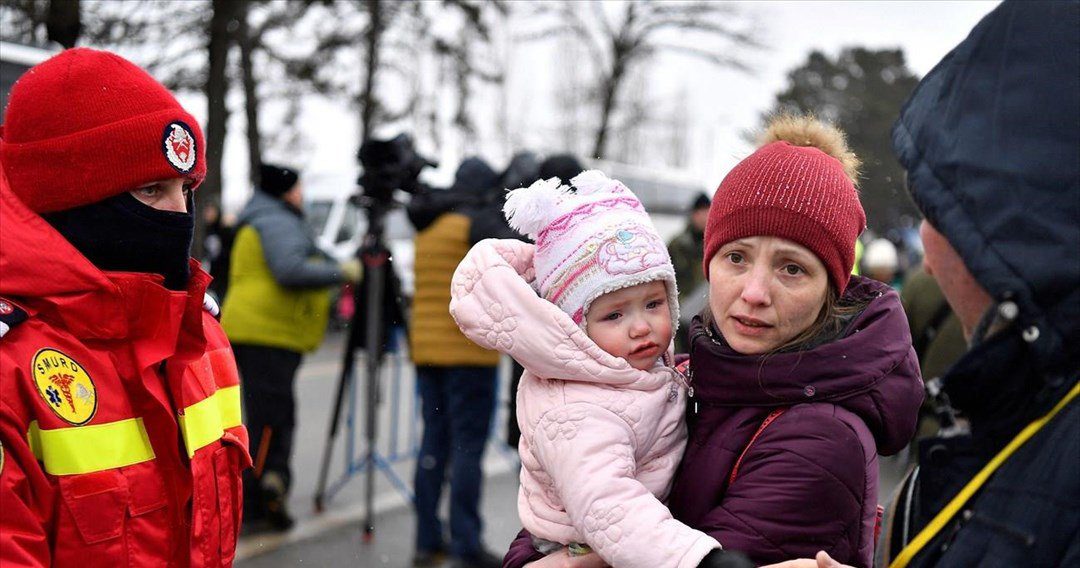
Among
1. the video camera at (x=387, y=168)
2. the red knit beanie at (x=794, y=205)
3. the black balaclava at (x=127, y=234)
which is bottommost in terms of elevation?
the video camera at (x=387, y=168)

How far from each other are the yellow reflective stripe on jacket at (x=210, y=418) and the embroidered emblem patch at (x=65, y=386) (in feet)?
0.70

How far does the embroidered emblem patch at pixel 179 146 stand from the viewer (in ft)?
6.52

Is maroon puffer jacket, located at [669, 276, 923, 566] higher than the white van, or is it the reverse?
maroon puffer jacket, located at [669, 276, 923, 566]

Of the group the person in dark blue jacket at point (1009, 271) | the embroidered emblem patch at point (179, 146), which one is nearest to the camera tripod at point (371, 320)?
the embroidered emblem patch at point (179, 146)

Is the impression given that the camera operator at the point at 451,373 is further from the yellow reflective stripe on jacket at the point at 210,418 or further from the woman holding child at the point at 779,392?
the woman holding child at the point at 779,392

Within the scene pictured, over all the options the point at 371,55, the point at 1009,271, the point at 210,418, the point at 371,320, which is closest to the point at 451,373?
the point at 371,320

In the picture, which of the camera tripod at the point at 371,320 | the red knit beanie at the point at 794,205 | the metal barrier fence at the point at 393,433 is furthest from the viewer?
the metal barrier fence at the point at 393,433

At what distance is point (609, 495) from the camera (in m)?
1.50

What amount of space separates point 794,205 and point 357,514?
4.80 meters

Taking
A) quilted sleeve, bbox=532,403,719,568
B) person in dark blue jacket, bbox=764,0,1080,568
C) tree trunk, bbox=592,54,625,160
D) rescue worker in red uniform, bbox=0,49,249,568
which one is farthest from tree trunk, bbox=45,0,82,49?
tree trunk, bbox=592,54,625,160

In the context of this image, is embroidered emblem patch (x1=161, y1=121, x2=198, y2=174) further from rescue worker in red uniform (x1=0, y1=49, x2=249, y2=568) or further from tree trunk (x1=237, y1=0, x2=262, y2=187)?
tree trunk (x1=237, y1=0, x2=262, y2=187)

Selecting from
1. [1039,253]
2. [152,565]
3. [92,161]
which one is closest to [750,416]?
[1039,253]

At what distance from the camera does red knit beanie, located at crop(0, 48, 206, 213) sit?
1868 mm

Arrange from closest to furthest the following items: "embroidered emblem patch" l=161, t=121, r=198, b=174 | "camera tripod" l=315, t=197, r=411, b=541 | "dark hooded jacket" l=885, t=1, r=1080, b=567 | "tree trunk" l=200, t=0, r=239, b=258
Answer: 1. "dark hooded jacket" l=885, t=1, r=1080, b=567
2. "embroidered emblem patch" l=161, t=121, r=198, b=174
3. "tree trunk" l=200, t=0, r=239, b=258
4. "camera tripod" l=315, t=197, r=411, b=541
